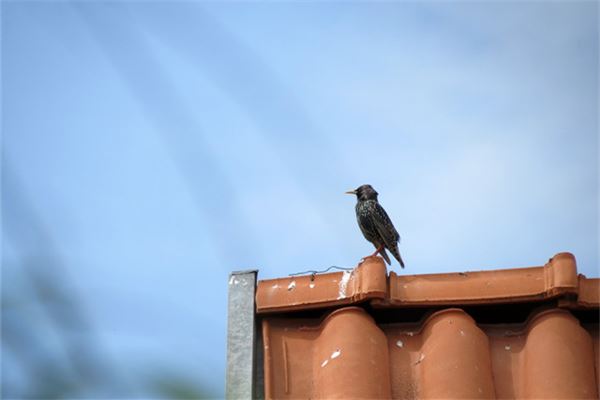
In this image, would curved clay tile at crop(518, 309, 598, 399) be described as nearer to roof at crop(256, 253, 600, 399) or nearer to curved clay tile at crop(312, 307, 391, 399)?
roof at crop(256, 253, 600, 399)

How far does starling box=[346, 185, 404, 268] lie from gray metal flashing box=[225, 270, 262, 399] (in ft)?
13.5

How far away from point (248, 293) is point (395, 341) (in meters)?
0.69

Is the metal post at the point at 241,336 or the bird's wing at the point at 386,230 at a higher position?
the bird's wing at the point at 386,230

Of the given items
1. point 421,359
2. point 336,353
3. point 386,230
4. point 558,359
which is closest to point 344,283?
point 336,353

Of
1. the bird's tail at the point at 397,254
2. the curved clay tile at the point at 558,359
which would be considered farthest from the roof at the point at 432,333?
the bird's tail at the point at 397,254

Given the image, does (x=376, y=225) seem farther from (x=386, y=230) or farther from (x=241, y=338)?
(x=241, y=338)

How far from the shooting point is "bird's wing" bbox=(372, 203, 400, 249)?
8094mm

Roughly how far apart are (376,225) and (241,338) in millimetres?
4424

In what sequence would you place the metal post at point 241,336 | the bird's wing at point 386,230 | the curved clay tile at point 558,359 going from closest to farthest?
1. the curved clay tile at point 558,359
2. the metal post at point 241,336
3. the bird's wing at point 386,230

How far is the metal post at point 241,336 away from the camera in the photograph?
371cm

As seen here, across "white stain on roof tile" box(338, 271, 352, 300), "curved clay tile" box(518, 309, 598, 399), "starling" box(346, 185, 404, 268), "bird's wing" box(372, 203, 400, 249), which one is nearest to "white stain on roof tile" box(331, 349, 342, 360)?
"white stain on roof tile" box(338, 271, 352, 300)

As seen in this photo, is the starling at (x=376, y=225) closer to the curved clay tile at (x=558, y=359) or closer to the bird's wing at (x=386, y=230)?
the bird's wing at (x=386, y=230)

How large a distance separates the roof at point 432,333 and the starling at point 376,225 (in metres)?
4.06

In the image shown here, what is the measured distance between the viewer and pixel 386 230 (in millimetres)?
8102
